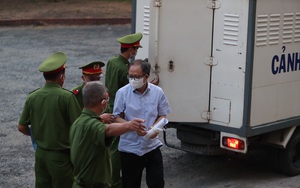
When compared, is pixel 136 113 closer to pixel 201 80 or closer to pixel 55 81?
pixel 55 81

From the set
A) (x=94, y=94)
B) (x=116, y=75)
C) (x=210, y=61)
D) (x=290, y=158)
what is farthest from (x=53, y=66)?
(x=290, y=158)

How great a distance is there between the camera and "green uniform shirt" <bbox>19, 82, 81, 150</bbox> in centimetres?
674

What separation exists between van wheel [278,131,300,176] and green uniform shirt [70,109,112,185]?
3.62 metres

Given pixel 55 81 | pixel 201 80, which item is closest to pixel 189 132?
pixel 201 80

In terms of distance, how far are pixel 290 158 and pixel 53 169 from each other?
3.62m

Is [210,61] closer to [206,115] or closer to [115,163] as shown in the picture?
[206,115]

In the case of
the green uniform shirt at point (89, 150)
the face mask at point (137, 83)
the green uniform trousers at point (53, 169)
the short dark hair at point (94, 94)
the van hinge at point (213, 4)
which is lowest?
the green uniform trousers at point (53, 169)

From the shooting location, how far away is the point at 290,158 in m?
9.21

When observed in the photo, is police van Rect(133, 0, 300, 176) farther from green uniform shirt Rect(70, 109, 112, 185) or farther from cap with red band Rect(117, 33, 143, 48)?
green uniform shirt Rect(70, 109, 112, 185)

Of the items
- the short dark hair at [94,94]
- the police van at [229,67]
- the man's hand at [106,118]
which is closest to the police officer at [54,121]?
the man's hand at [106,118]

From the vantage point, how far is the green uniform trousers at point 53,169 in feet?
22.2

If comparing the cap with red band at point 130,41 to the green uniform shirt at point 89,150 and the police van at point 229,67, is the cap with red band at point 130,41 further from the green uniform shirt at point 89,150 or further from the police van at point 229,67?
the green uniform shirt at point 89,150

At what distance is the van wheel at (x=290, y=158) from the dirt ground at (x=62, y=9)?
51.1 ft

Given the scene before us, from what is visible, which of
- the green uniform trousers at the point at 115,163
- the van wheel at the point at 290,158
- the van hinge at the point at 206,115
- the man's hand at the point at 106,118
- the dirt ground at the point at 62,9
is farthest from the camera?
the dirt ground at the point at 62,9
